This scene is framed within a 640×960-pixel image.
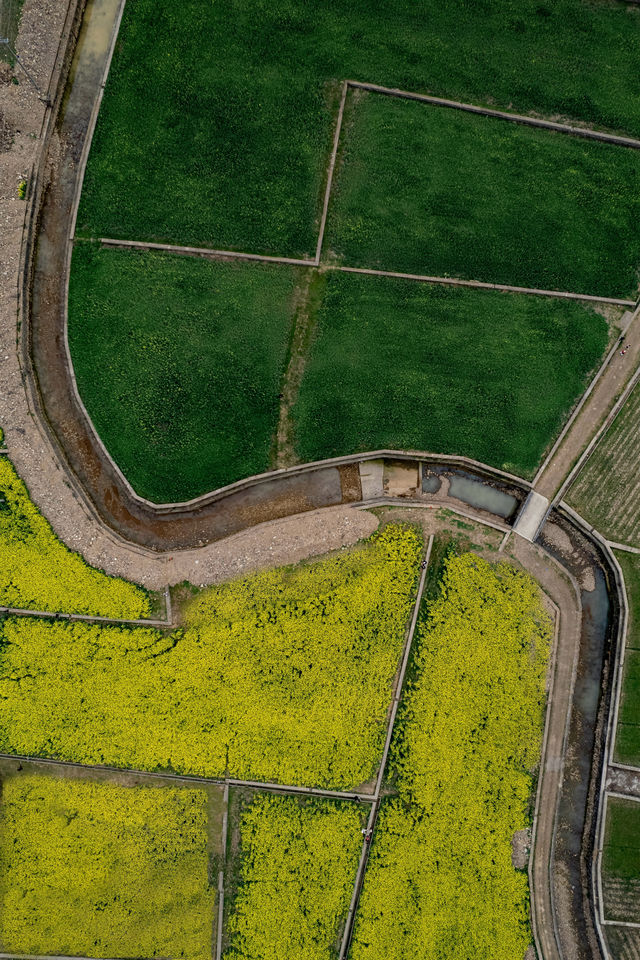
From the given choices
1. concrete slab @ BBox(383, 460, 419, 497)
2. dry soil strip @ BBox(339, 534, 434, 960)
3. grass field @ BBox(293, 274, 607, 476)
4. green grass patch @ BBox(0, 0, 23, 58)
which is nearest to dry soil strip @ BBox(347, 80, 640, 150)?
grass field @ BBox(293, 274, 607, 476)

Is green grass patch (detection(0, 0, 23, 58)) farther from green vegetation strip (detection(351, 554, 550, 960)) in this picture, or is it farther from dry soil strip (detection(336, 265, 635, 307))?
green vegetation strip (detection(351, 554, 550, 960))

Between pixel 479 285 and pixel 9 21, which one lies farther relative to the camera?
pixel 479 285

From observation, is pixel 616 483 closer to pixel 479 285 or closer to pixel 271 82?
pixel 479 285

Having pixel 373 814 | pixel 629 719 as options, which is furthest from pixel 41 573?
pixel 629 719

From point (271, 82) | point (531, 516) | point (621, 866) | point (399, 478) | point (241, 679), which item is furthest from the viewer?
point (399, 478)

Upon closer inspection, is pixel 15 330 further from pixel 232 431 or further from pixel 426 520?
pixel 426 520

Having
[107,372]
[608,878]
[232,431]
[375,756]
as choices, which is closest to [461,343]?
[232,431]
